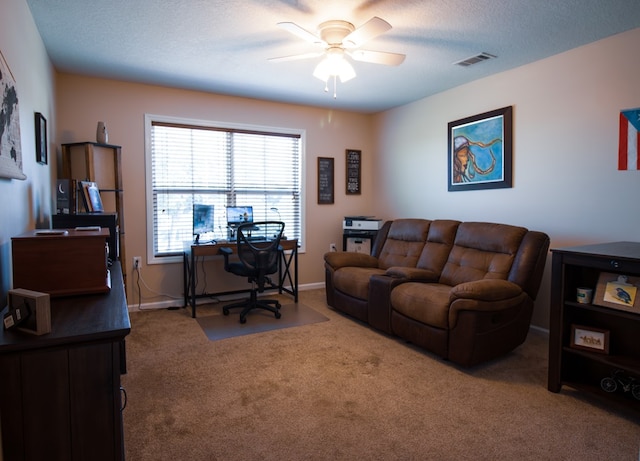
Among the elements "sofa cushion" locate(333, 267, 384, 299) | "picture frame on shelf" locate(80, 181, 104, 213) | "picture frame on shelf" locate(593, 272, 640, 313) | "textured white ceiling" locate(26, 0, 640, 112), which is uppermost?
"textured white ceiling" locate(26, 0, 640, 112)

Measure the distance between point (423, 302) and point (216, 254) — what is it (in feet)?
7.15

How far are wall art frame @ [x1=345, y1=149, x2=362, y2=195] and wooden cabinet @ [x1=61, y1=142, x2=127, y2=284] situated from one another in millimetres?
2861

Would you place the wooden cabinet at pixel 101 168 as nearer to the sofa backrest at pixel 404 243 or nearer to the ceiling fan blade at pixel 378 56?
the ceiling fan blade at pixel 378 56

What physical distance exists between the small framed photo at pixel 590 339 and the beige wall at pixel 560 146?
3.31 feet

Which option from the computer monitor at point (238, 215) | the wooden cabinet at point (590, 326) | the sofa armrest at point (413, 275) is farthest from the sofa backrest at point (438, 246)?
the computer monitor at point (238, 215)

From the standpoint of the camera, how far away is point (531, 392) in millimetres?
2385

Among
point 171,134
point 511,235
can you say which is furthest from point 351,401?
point 171,134

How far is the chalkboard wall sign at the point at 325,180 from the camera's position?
5152mm

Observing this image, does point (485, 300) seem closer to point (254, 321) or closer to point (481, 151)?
point (481, 151)

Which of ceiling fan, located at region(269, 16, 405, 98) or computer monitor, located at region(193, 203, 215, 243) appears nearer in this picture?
ceiling fan, located at region(269, 16, 405, 98)

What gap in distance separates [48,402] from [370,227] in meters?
4.00

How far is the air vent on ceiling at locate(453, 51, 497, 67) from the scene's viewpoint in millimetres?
3246

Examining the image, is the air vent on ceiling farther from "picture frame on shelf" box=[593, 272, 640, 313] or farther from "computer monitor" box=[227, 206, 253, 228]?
"computer monitor" box=[227, 206, 253, 228]

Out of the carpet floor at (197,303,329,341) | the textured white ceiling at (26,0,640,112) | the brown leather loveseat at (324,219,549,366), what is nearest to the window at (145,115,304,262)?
the textured white ceiling at (26,0,640,112)
